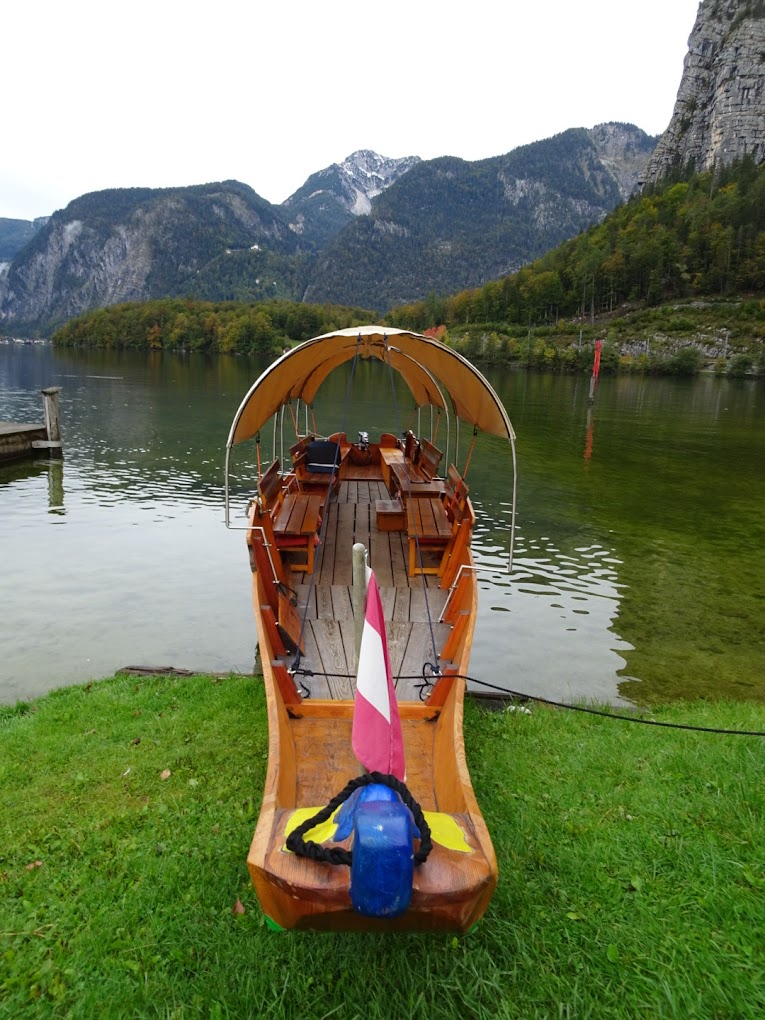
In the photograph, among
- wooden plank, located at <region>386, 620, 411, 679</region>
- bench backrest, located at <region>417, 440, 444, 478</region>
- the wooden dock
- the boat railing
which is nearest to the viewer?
wooden plank, located at <region>386, 620, 411, 679</region>

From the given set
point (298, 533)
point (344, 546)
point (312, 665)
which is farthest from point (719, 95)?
point (312, 665)

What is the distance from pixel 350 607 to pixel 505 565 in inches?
235

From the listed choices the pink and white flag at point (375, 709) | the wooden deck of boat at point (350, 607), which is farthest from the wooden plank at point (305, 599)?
the pink and white flag at point (375, 709)

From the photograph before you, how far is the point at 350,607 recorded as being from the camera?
7.73 meters

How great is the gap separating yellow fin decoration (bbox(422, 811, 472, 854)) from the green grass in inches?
26.4

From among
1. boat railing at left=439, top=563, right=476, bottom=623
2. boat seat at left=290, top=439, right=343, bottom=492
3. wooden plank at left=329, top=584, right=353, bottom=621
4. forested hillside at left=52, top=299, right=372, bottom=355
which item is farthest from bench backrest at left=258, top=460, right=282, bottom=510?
forested hillside at left=52, top=299, right=372, bottom=355

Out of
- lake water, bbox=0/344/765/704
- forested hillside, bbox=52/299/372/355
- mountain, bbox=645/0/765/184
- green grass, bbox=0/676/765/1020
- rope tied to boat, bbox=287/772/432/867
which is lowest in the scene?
lake water, bbox=0/344/765/704

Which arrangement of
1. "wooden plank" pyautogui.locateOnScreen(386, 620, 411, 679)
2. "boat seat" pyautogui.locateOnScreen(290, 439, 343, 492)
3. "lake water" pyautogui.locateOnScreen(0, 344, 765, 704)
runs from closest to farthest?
"wooden plank" pyautogui.locateOnScreen(386, 620, 411, 679) < "lake water" pyautogui.locateOnScreen(0, 344, 765, 704) < "boat seat" pyautogui.locateOnScreen(290, 439, 343, 492)

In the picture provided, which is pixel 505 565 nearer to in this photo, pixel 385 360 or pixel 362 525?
pixel 362 525

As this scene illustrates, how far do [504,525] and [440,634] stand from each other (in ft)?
29.8

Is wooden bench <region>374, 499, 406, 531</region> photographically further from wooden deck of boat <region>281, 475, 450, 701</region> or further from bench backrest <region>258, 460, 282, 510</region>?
bench backrest <region>258, 460, 282, 510</region>

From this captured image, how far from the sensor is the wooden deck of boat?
20.5 feet

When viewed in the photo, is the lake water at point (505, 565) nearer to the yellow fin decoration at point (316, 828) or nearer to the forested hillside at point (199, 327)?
the yellow fin decoration at point (316, 828)

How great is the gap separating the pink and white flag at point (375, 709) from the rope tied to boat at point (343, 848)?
3.2 inches
